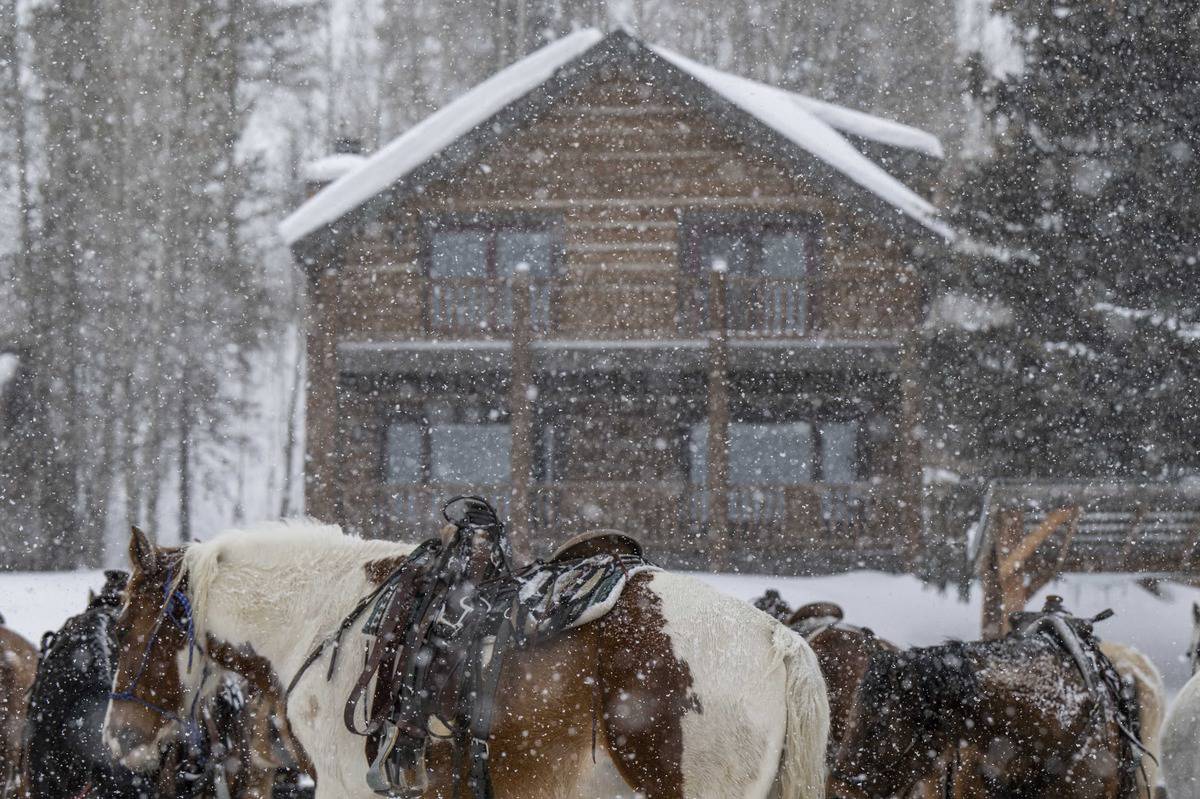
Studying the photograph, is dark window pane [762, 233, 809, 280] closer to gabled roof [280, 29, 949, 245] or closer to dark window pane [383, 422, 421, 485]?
gabled roof [280, 29, 949, 245]

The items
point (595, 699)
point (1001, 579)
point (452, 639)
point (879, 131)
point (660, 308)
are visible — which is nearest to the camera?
point (595, 699)

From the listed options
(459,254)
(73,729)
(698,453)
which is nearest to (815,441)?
(698,453)

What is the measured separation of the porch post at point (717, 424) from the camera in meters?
16.4

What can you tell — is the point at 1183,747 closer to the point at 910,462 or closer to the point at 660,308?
the point at 910,462

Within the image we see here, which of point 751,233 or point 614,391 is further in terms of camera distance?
point 751,233

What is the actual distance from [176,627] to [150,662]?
0.15 metres

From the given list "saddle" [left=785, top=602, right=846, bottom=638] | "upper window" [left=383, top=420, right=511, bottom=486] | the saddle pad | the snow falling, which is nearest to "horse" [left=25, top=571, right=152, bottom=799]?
the snow falling

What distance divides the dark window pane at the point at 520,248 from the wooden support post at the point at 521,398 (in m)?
2.58

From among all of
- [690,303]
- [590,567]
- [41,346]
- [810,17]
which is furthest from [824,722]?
[810,17]

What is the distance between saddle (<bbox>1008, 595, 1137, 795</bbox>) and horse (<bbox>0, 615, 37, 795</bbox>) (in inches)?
189

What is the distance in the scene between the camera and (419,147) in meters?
18.2

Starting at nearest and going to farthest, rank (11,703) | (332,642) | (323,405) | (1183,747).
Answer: (332,642), (1183,747), (11,703), (323,405)

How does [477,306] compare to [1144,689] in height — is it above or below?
above

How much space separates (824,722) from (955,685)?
1.07m
